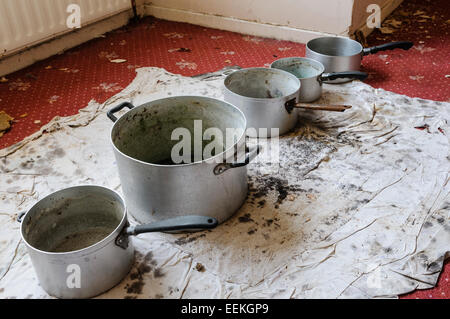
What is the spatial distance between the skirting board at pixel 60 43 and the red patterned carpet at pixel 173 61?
0.14 feet

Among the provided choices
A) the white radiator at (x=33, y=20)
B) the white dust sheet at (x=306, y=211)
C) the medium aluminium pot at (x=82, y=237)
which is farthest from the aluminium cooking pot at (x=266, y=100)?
the white radiator at (x=33, y=20)

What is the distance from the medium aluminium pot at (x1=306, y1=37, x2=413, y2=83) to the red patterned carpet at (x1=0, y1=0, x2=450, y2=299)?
0.43 feet

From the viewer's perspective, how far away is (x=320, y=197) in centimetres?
124

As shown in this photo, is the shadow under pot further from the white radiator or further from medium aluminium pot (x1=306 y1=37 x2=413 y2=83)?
the white radiator

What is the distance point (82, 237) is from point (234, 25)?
1.75 meters

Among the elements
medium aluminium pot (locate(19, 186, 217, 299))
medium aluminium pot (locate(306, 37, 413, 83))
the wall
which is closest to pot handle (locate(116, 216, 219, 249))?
medium aluminium pot (locate(19, 186, 217, 299))

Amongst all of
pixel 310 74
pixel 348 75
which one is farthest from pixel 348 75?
pixel 310 74

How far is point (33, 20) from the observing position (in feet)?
6.40

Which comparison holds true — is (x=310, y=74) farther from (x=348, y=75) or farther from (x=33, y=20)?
(x=33, y=20)
